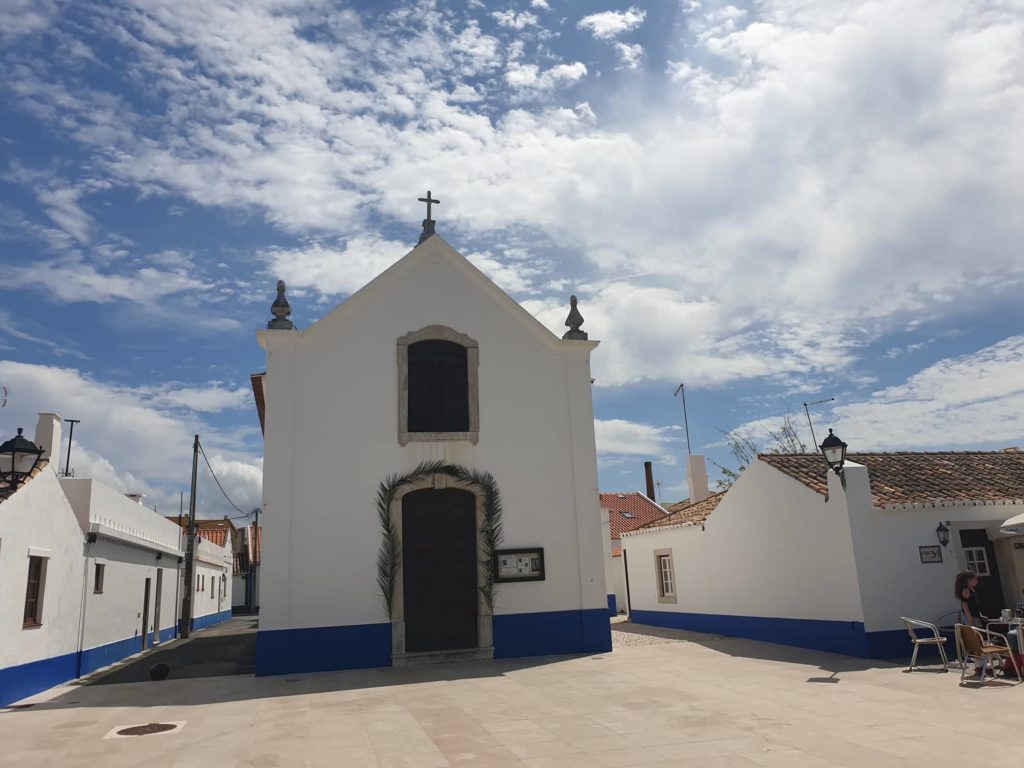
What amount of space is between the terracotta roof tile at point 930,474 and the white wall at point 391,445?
4.17 meters

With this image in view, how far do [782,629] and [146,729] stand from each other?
11.1m

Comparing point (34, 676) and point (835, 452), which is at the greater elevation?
point (835, 452)

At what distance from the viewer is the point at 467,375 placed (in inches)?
552

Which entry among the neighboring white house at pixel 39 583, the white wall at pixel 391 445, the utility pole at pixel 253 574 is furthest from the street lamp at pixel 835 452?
the utility pole at pixel 253 574

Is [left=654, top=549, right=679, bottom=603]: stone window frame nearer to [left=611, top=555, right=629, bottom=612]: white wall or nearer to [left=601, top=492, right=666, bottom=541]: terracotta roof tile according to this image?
[left=611, top=555, right=629, bottom=612]: white wall

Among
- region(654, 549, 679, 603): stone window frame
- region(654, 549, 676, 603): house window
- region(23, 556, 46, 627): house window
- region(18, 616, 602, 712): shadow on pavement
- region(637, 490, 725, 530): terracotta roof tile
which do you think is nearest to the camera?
region(18, 616, 602, 712): shadow on pavement

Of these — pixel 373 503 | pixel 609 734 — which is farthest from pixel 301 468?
pixel 609 734

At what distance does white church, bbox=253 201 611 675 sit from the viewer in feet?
40.9

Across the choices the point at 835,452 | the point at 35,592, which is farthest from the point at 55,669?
the point at 835,452

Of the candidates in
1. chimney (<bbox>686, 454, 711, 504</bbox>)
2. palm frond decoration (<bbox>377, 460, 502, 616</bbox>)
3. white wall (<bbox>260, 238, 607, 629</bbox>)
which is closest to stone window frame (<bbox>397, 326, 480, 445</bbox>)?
white wall (<bbox>260, 238, 607, 629</bbox>)

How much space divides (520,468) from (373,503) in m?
2.83

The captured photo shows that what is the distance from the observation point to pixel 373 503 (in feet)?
42.4

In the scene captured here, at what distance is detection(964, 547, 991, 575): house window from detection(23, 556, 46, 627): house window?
15.1 metres

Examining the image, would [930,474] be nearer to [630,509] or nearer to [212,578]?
[630,509]
